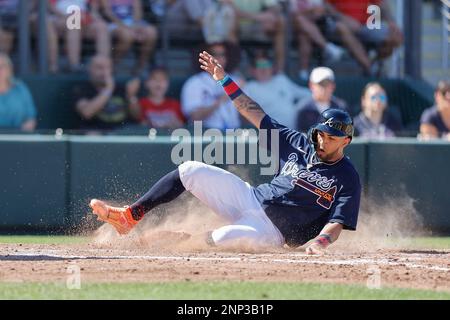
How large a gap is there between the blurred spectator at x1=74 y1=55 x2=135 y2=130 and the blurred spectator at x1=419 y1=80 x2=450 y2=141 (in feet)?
11.1

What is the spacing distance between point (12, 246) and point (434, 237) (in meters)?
4.12

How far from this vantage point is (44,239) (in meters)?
9.58

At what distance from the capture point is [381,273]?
282 inches

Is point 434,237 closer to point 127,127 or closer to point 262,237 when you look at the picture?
point 262,237

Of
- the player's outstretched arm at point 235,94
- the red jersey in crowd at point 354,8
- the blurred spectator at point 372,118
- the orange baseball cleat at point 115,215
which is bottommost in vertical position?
the orange baseball cleat at point 115,215

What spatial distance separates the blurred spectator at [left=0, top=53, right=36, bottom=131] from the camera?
1189 centimetres

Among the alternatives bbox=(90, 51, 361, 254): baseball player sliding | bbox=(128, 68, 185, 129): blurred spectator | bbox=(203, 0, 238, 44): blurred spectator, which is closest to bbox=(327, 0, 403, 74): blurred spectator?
bbox=(203, 0, 238, 44): blurred spectator

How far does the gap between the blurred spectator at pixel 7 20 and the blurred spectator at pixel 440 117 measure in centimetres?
509

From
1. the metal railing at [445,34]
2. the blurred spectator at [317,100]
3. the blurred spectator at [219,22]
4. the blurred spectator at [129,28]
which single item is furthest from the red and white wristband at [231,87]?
the metal railing at [445,34]

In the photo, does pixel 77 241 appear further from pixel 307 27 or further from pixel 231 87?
pixel 307 27

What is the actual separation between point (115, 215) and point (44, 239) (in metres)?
1.54

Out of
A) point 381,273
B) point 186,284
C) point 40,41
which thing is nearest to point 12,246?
point 186,284

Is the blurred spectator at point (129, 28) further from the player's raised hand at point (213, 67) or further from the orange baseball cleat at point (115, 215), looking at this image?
the orange baseball cleat at point (115, 215)

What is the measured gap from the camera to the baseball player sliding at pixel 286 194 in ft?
26.7
